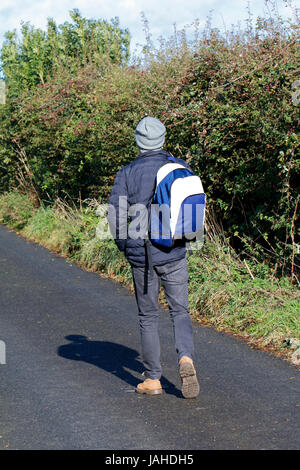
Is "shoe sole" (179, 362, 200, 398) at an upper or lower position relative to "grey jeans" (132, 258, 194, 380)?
lower

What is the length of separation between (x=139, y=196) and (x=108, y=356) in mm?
2024

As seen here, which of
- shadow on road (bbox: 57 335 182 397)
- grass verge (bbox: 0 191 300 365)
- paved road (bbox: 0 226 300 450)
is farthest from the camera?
grass verge (bbox: 0 191 300 365)

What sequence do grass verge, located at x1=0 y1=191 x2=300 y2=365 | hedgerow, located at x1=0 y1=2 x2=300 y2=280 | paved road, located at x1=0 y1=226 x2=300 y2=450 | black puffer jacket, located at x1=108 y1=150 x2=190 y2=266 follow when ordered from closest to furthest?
1. paved road, located at x1=0 y1=226 x2=300 y2=450
2. black puffer jacket, located at x1=108 y1=150 x2=190 y2=266
3. grass verge, located at x1=0 y1=191 x2=300 y2=365
4. hedgerow, located at x1=0 y1=2 x2=300 y2=280

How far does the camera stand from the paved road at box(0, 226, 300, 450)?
185 inches

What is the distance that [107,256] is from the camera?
11.4 m

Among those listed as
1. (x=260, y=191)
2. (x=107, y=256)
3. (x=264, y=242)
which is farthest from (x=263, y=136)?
(x=107, y=256)

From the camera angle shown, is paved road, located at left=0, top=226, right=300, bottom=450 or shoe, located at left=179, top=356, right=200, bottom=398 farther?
shoe, located at left=179, top=356, right=200, bottom=398

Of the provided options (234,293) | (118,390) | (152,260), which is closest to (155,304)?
(152,260)

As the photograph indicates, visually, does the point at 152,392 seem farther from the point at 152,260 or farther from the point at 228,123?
the point at 228,123

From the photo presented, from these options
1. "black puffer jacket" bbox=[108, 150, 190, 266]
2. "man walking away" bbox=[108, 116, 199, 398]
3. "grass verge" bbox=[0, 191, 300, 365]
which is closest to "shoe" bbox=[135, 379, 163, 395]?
"man walking away" bbox=[108, 116, 199, 398]

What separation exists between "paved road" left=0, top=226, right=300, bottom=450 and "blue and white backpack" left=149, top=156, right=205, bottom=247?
4.42ft

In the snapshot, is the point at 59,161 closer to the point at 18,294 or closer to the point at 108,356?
the point at 18,294

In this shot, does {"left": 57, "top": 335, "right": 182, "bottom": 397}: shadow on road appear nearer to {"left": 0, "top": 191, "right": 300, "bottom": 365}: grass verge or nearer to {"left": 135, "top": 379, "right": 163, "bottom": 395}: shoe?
{"left": 135, "top": 379, "right": 163, "bottom": 395}: shoe

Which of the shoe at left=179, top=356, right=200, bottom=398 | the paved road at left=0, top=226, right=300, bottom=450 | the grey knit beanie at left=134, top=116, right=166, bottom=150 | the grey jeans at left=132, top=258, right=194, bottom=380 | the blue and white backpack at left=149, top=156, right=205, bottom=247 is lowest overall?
the paved road at left=0, top=226, right=300, bottom=450
